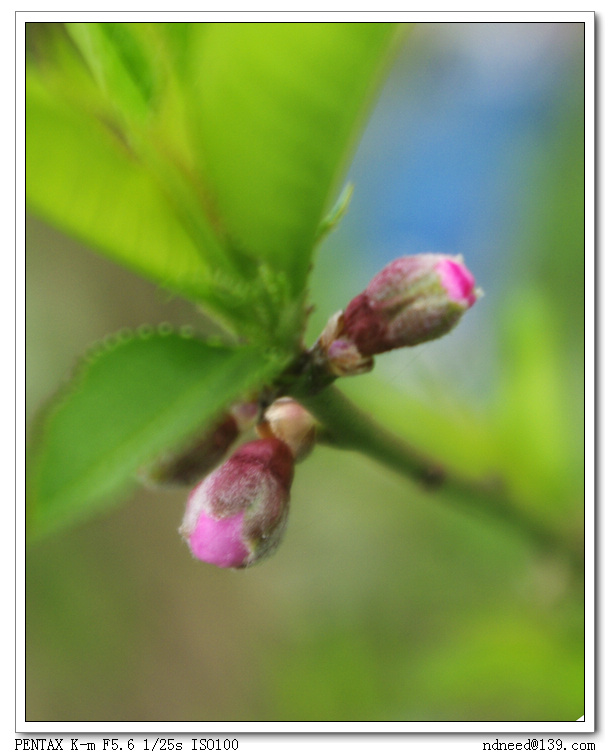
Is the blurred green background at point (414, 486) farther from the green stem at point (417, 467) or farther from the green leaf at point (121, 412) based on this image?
the green leaf at point (121, 412)

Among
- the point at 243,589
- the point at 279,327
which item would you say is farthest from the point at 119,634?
the point at 279,327

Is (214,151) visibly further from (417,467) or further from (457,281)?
(417,467)

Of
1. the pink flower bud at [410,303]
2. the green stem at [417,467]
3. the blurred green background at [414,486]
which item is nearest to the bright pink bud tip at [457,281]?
the pink flower bud at [410,303]

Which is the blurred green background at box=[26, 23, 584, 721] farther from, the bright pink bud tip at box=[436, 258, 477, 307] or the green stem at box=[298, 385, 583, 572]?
the bright pink bud tip at box=[436, 258, 477, 307]

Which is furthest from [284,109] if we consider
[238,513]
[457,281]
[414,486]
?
[414,486]

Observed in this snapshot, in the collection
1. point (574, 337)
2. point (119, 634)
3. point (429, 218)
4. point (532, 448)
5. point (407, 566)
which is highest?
point (429, 218)

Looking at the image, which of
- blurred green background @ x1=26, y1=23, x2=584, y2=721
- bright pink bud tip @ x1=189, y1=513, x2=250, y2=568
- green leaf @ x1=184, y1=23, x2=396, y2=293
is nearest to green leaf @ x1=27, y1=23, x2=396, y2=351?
green leaf @ x1=184, y1=23, x2=396, y2=293
